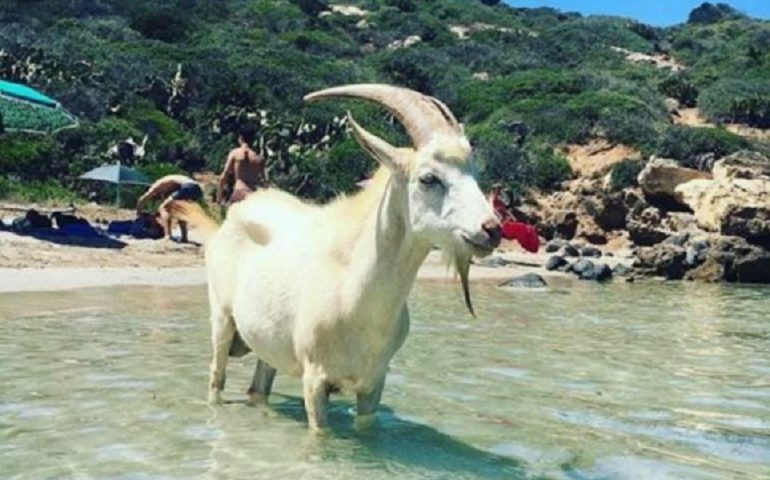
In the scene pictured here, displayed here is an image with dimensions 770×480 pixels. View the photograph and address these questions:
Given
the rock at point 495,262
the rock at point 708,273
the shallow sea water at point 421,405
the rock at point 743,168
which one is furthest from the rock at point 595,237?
the shallow sea water at point 421,405

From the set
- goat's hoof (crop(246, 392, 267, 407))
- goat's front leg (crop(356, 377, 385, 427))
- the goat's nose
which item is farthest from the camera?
goat's hoof (crop(246, 392, 267, 407))

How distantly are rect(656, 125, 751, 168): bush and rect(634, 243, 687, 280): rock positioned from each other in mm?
11843

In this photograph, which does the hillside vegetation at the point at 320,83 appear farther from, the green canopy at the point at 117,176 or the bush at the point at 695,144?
the green canopy at the point at 117,176

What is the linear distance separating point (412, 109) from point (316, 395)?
57.4 inches

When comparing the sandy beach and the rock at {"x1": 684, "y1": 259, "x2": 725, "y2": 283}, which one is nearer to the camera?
the sandy beach

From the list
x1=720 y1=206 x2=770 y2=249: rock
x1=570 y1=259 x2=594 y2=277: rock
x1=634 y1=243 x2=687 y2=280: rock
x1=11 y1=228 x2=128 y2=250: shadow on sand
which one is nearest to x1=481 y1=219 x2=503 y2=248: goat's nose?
x1=11 y1=228 x2=128 y2=250: shadow on sand

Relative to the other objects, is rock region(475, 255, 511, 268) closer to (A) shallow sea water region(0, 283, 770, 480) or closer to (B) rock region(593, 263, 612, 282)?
(B) rock region(593, 263, 612, 282)

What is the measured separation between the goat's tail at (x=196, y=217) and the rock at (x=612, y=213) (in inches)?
771

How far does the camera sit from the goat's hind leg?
22.4 feet

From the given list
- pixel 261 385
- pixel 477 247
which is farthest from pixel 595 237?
pixel 477 247

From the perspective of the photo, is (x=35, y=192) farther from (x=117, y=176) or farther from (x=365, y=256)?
(x=365, y=256)

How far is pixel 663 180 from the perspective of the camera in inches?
1026

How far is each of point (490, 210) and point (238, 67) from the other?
36.6 meters

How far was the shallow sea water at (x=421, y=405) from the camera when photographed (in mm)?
5523
